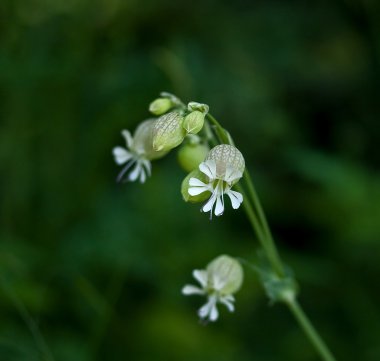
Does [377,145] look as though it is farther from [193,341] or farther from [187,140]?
[187,140]

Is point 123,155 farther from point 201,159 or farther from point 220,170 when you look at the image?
point 220,170

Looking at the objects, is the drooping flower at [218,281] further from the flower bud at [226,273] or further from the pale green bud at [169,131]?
the pale green bud at [169,131]

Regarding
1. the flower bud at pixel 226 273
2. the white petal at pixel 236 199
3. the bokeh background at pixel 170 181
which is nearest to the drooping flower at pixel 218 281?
the flower bud at pixel 226 273

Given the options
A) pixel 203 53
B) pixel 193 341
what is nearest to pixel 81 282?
pixel 193 341

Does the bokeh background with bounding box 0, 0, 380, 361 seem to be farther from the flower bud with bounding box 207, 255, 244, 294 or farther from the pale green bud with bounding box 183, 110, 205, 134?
the pale green bud with bounding box 183, 110, 205, 134

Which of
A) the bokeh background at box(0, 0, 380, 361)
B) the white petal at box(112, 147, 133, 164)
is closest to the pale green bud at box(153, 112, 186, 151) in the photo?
the white petal at box(112, 147, 133, 164)
